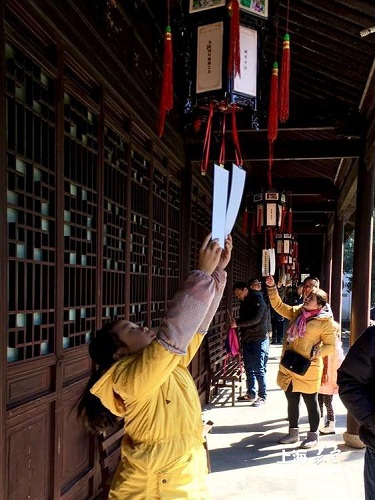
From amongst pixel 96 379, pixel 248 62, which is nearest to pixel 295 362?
pixel 248 62

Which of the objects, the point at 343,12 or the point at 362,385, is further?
the point at 343,12

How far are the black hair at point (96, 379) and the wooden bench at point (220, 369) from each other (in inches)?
230

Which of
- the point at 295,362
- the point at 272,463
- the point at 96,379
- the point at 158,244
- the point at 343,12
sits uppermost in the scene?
the point at 343,12

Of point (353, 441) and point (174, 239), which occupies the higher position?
point (174, 239)

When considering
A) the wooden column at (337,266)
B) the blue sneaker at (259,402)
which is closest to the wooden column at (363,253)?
Answer: the blue sneaker at (259,402)

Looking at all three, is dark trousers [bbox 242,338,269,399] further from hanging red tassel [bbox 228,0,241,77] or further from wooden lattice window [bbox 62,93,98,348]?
hanging red tassel [bbox 228,0,241,77]

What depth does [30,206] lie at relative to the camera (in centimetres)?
267

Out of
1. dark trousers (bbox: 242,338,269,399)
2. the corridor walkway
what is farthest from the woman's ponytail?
dark trousers (bbox: 242,338,269,399)

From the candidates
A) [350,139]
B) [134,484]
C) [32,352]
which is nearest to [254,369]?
[350,139]

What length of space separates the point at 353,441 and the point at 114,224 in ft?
12.4

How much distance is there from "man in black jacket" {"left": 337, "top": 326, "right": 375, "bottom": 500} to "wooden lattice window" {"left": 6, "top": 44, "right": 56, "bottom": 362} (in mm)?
1690

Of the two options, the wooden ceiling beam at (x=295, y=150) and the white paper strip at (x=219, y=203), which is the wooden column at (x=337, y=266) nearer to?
the wooden ceiling beam at (x=295, y=150)

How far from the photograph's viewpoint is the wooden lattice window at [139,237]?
14.9 ft

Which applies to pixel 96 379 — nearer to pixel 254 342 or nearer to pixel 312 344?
pixel 312 344
